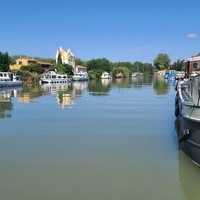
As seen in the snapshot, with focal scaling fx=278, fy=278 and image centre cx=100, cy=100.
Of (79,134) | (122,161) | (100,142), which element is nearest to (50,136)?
(79,134)

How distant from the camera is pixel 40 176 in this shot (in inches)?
229

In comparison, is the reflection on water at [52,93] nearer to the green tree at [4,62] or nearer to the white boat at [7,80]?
the white boat at [7,80]

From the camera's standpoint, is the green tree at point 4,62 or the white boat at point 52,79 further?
the white boat at point 52,79

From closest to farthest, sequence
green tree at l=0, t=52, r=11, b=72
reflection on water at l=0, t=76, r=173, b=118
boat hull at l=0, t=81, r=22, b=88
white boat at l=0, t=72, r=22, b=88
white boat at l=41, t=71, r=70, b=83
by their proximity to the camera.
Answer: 1. reflection on water at l=0, t=76, r=173, b=118
2. boat hull at l=0, t=81, r=22, b=88
3. white boat at l=0, t=72, r=22, b=88
4. green tree at l=0, t=52, r=11, b=72
5. white boat at l=41, t=71, r=70, b=83

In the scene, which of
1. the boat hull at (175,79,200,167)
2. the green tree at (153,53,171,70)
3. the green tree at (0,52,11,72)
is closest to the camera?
the boat hull at (175,79,200,167)

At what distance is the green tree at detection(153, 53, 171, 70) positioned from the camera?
145 metres

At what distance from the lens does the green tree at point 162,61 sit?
145m

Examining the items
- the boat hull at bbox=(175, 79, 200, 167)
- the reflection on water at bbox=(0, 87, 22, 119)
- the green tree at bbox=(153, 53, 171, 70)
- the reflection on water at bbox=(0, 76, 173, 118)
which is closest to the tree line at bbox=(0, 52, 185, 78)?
the green tree at bbox=(153, 53, 171, 70)

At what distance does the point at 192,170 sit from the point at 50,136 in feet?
15.8

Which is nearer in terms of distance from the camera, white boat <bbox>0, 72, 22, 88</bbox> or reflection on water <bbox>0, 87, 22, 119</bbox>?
reflection on water <bbox>0, 87, 22, 119</bbox>

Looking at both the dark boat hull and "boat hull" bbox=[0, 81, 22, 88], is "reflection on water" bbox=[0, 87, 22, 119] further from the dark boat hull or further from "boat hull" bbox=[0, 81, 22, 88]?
"boat hull" bbox=[0, 81, 22, 88]

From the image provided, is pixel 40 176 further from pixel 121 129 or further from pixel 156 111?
pixel 156 111

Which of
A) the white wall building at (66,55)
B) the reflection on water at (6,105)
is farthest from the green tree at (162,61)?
the reflection on water at (6,105)

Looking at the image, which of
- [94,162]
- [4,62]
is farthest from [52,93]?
[4,62]
